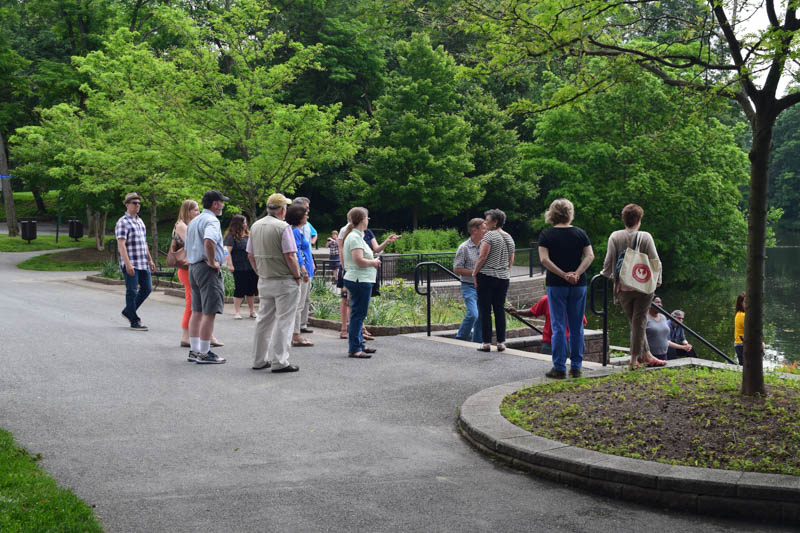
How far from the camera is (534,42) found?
262 inches

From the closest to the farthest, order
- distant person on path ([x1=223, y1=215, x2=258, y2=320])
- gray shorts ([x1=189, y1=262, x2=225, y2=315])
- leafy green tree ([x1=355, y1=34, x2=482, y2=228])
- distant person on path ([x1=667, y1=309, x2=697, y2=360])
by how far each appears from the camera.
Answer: gray shorts ([x1=189, y1=262, x2=225, y2=315]), distant person on path ([x1=223, y1=215, x2=258, y2=320]), distant person on path ([x1=667, y1=309, x2=697, y2=360]), leafy green tree ([x1=355, y1=34, x2=482, y2=228])

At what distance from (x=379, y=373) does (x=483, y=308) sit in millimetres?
1843

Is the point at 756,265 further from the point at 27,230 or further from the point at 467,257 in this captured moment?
the point at 27,230

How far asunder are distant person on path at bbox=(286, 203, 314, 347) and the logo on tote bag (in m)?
3.88

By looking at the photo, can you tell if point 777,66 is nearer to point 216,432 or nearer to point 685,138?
point 216,432

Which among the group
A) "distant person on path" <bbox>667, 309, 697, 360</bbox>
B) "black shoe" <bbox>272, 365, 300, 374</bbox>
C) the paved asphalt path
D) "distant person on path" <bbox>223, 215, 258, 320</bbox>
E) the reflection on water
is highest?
"distant person on path" <bbox>223, 215, 258, 320</bbox>

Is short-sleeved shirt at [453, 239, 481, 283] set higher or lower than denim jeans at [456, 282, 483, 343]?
higher

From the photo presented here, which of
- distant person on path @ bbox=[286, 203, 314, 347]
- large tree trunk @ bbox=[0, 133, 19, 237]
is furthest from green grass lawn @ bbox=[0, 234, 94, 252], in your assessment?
distant person on path @ bbox=[286, 203, 314, 347]

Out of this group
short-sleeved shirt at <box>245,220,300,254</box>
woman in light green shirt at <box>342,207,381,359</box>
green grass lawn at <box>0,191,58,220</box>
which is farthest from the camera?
green grass lawn at <box>0,191,58,220</box>

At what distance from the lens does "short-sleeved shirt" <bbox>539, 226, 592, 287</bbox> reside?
26.0 ft

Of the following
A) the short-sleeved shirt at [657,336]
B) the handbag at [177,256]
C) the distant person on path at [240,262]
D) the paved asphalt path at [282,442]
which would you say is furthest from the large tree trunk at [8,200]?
the short-sleeved shirt at [657,336]

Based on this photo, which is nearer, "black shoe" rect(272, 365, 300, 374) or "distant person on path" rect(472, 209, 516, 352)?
"black shoe" rect(272, 365, 300, 374)

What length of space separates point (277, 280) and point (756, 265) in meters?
4.77

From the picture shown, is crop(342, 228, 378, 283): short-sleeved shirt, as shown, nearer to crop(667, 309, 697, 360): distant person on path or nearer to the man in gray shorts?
the man in gray shorts
